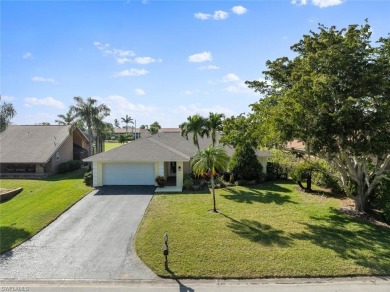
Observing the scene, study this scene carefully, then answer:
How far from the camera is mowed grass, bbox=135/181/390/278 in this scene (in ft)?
37.1

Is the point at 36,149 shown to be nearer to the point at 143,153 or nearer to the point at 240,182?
the point at 143,153

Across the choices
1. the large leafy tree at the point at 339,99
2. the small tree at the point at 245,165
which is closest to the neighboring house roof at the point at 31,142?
the small tree at the point at 245,165

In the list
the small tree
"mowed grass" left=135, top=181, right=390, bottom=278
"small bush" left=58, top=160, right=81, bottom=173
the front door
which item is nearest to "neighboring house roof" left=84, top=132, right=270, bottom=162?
the small tree

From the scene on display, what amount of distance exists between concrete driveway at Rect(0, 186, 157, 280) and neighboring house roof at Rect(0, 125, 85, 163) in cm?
1627

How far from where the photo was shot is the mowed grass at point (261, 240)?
11305 mm

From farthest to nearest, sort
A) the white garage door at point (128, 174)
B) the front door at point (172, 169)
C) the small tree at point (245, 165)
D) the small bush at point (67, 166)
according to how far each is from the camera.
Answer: the small bush at point (67, 166)
the front door at point (172, 169)
the small tree at point (245, 165)
the white garage door at point (128, 174)

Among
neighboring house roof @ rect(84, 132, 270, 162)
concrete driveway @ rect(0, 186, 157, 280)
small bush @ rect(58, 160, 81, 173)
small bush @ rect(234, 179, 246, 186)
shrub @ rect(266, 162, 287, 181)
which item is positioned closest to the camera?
concrete driveway @ rect(0, 186, 157, 280)

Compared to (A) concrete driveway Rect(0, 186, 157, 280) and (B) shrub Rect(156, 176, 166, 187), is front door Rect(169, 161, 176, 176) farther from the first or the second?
(A) concrete driveway Rect(0, 186, 157, 280)

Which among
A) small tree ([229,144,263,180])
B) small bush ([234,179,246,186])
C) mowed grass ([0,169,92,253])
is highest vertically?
small tree ([229,144,263,180])

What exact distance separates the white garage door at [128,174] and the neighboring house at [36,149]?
1040 centimetres

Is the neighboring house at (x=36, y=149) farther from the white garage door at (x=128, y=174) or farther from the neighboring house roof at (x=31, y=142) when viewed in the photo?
the white garage door at (x=128, y=174)

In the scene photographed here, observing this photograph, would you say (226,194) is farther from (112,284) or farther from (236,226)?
(112,284)

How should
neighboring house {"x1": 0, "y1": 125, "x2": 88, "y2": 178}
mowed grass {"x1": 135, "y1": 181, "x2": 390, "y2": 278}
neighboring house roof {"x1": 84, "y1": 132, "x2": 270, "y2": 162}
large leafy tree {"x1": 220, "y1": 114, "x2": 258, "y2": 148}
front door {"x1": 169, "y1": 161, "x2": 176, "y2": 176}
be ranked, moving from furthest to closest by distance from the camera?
1. neighboring house {"x1": 0, "y1": 125, "x2": 88, "y2": 178}
2. front door {"x1": 169, "y1": 161, "x2": 176, "y2": 176}
3. neighboring house roof {"x1": 84, "y1": 132, "x2": 270, "y2": 162}
4. large leafy tree {"x1": 220, "y1": 114, "x2": 258, "y2": 148}
5. mowed grass {"x1": 135, "y1": 181, "x2": 390, "y2": 278}

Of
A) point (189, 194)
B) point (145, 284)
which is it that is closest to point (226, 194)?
point (189, 194)
